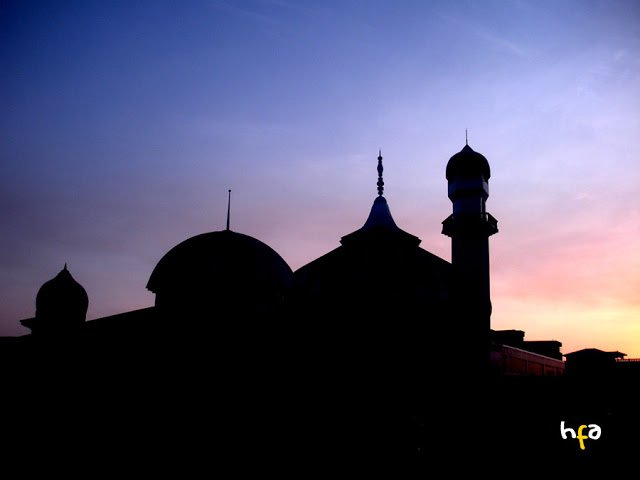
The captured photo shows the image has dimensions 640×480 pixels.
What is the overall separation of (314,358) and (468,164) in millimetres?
12459

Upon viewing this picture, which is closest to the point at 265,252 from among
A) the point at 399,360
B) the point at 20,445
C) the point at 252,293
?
the point at 252,293

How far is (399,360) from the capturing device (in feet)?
66.8

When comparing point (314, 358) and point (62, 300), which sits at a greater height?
point (62, 300)

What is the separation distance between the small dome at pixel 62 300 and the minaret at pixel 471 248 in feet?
62.2

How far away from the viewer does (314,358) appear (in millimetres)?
20875

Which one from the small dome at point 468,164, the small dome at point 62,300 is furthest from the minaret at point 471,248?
the small dome at point 62,300

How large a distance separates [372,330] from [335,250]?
19.0 ft

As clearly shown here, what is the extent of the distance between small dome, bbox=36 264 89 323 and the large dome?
1084cm

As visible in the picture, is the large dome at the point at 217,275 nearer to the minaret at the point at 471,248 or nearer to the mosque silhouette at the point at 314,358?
the mosque silhouette at the point at 314,358

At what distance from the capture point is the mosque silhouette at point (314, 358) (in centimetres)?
1587

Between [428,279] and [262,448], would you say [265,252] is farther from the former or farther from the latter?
[428,279]

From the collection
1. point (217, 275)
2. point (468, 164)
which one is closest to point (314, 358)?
point (217, 275)

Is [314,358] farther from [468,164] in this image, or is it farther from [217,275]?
[468,164]

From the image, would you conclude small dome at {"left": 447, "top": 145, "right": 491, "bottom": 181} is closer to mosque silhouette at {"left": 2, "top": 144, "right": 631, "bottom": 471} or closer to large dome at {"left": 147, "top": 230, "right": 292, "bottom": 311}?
mosque silhouette at {"left": 2, "top": 144, "right": 631, "bottom": 471}
